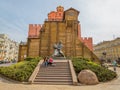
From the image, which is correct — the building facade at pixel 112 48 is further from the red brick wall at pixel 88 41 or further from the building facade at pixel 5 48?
the building facade at pixel 5 48

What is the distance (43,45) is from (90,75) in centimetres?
2041

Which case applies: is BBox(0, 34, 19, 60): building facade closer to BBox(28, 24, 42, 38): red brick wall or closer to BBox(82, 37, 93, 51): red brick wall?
BBox(28, 24, 42, 38): red brick wall

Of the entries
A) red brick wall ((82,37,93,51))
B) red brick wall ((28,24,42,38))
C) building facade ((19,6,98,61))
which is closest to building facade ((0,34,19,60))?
red brick wall ((28,24,42,38))

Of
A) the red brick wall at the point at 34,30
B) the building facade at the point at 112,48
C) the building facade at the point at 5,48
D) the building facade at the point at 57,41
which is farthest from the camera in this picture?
the building facade at the point at 5,48

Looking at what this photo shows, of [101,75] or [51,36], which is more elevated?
[51,36]

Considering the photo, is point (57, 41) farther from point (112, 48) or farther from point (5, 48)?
point (5, 48)

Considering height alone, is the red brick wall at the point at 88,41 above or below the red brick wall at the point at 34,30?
below

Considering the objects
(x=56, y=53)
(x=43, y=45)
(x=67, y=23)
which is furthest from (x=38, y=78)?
(x=67, y=23)

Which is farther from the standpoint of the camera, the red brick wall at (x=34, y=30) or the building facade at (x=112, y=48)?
the building facade at (x=112, y=48)

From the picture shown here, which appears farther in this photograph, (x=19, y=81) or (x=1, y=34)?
(x=1, y=34)

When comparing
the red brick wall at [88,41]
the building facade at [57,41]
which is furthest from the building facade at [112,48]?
the building facade at [57,41]

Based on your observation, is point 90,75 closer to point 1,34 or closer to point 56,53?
point 56,53

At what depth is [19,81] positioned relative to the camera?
14.4 metres

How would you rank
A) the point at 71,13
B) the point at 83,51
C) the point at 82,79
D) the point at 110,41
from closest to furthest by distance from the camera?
the point at 82,79 → the point at 83,51 → the point at 71,13 → the point at 110,41
